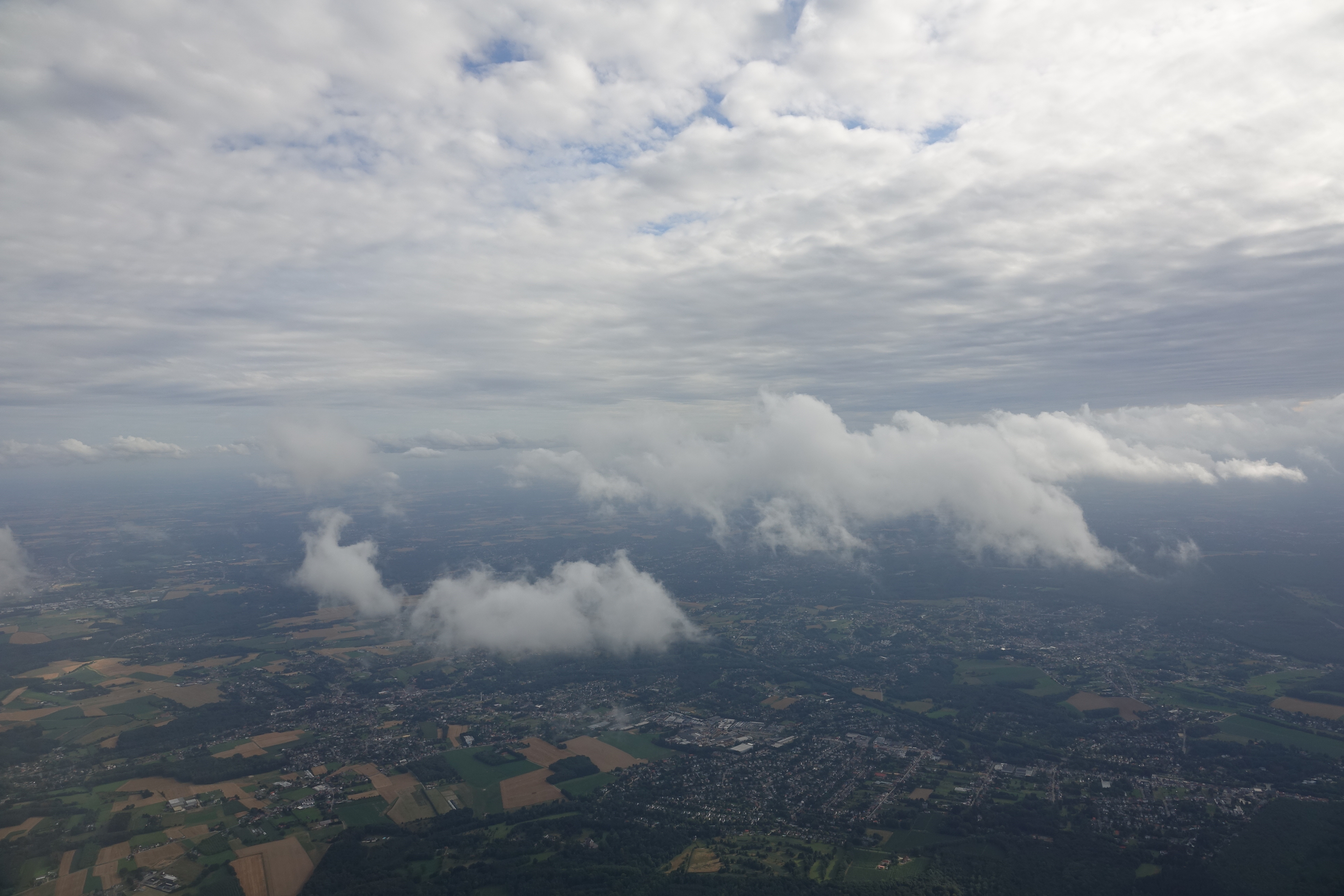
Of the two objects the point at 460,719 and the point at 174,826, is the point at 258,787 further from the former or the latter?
the point at 460,719

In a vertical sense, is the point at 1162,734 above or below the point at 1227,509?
below

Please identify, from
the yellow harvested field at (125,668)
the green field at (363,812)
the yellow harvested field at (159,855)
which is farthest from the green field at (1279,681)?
the yellow harvested field at (125,668)

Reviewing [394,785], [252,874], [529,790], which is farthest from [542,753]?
[252,874]

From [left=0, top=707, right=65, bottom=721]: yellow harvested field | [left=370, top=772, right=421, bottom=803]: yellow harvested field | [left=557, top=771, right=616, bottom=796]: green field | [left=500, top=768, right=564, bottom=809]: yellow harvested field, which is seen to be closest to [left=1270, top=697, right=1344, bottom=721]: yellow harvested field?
[left=557, top=771, right=616, bottom=796]: green field

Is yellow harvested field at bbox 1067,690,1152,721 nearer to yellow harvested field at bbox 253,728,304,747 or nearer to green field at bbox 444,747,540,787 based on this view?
green field at bbox 444,747,540,787

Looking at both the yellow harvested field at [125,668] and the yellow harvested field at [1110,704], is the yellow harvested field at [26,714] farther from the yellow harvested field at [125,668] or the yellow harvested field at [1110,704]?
the yellow harvested field at [1110,704]

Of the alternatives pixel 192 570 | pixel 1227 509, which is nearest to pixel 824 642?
pixel 192 570
